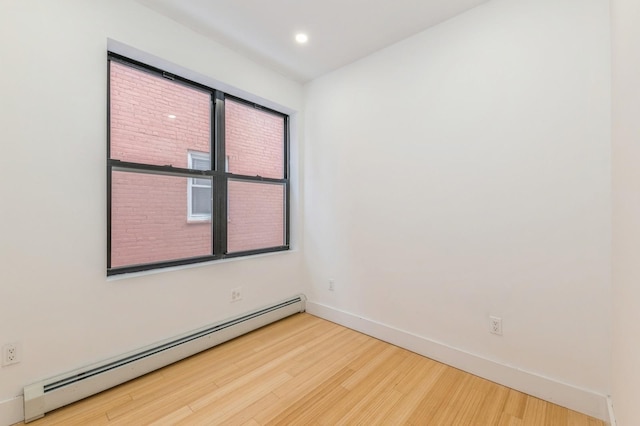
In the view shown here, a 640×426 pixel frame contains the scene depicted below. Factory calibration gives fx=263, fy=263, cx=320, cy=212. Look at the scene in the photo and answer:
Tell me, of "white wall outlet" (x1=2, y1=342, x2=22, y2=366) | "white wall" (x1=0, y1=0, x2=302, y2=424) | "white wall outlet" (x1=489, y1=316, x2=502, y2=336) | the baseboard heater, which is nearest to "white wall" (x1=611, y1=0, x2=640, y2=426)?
"white wall outlet" (x1=489, y1=316, x2=502, y2=336)

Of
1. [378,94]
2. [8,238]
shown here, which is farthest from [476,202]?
[8,238]

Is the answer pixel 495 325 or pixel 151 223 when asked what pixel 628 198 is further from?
pixel 151 223

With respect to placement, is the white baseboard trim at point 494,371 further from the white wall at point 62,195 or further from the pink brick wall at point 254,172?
the white wall at point 62,195

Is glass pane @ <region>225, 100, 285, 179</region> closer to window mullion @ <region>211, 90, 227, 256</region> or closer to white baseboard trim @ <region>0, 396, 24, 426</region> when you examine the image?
window mullion @ <region>211, 90, 227, 256</region>

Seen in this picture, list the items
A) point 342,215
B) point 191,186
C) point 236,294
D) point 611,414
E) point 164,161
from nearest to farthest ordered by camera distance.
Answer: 1. point 611,414
2. point 164,161
3. point 191,186
4. point 236,294
5. point 342,215

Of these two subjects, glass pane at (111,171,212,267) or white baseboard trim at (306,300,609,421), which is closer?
white baseboard trim at (306,300,609,421)

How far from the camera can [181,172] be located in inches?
93.4

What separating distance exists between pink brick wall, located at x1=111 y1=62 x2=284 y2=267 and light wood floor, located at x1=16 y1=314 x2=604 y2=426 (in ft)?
3.07

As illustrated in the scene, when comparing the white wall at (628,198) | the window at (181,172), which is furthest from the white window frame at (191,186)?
the white wall at (628,198)

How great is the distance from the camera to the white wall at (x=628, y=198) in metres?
0.90

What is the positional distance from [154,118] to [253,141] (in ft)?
3.35

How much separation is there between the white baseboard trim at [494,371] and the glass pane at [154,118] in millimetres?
2365

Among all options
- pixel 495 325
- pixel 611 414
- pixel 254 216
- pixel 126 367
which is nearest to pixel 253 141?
pixel 254 216

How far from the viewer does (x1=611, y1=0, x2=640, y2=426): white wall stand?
2.94 feet
